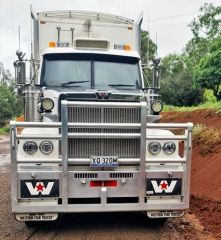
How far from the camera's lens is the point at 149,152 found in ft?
20.0

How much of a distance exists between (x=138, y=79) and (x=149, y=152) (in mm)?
2285

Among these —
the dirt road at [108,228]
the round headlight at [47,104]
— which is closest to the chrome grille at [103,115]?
the round headlight at [47,104]

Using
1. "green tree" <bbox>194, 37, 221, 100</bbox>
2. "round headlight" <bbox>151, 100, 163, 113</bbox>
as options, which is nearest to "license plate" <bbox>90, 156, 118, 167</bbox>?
"round headlight" <bbox>151, 100, 163, 113</bbox>

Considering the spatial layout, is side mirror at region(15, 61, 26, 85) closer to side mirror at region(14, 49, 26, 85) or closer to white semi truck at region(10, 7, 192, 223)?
side mirror at region(14, 49, 26, 85)

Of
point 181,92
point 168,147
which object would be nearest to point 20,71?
point 168,147

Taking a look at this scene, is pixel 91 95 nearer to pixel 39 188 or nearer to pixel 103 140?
pixel 103 140

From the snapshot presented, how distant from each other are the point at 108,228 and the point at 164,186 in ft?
4.17

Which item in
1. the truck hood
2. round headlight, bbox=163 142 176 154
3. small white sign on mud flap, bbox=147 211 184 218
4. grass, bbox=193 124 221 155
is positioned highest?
the truck hood

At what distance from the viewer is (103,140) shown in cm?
595

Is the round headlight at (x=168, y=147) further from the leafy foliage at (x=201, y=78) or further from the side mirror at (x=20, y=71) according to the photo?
the leafy foliage at (x=201, y=78)

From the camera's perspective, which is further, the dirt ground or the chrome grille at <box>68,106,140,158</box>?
the dirt ground

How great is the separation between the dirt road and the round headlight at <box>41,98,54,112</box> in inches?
76.8

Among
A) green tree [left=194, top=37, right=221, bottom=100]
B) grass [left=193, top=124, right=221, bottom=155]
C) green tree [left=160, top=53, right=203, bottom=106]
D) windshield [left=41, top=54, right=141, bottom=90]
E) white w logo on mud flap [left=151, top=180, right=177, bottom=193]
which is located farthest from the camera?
green tree [left=160, top=53, right=203, bottom=106]

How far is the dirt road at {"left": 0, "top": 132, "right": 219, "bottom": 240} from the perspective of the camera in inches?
242
